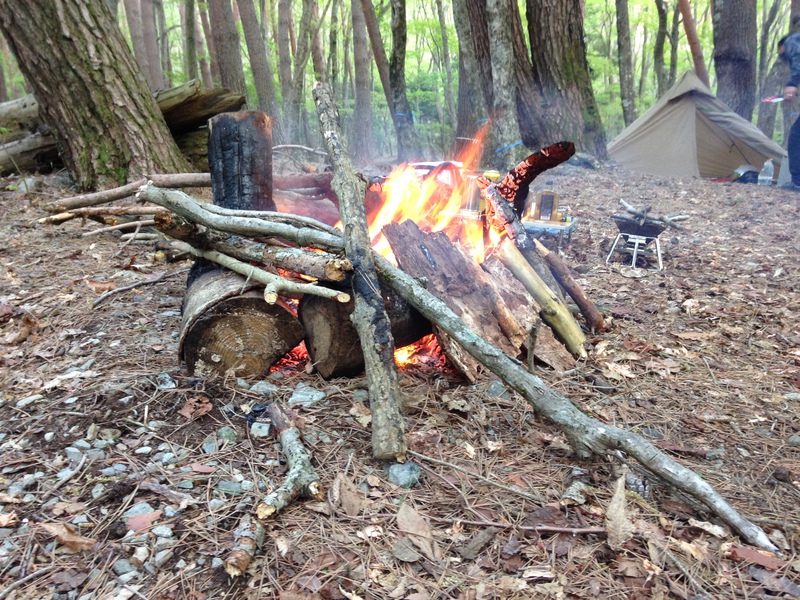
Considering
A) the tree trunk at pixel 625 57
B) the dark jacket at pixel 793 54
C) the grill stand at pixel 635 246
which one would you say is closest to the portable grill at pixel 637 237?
the grill stand at pixel 635 246

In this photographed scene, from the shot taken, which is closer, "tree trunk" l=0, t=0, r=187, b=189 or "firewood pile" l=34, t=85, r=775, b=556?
"firewood pile" l=34, t=85, r=775, b=556

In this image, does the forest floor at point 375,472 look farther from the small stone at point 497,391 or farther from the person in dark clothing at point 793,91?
the person in dark clothing at point 793,91

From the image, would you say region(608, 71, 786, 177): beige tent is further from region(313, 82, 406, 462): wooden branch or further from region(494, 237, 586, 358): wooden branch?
region(313, 82, 406, 462): wooden branch

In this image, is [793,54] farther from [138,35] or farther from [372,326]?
[138,35]

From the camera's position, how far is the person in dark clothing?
31.1 feet

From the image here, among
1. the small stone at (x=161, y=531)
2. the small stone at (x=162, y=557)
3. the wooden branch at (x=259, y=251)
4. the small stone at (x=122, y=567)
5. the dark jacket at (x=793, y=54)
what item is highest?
the dark jacket at (x=793, y=54)

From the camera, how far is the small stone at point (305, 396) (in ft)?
9.75

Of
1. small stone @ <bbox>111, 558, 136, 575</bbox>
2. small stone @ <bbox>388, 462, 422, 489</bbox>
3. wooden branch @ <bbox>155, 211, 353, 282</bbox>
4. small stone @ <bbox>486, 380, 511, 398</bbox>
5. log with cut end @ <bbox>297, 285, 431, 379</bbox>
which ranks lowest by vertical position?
small stone @ <bbox>486, 380, 511, 398</bbox>

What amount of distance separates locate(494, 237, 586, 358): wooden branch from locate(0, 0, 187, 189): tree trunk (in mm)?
4454

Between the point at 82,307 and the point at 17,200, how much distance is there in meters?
3.34

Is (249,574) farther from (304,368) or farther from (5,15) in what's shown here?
(5,15)

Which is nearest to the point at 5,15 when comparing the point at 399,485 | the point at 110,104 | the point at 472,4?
the point at 110,104

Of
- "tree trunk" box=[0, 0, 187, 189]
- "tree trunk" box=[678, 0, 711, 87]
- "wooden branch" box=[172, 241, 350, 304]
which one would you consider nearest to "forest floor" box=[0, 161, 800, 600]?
"wooden branch" box=[172, 241, 350, 304]

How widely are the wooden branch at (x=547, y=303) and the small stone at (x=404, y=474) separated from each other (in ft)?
5.79
